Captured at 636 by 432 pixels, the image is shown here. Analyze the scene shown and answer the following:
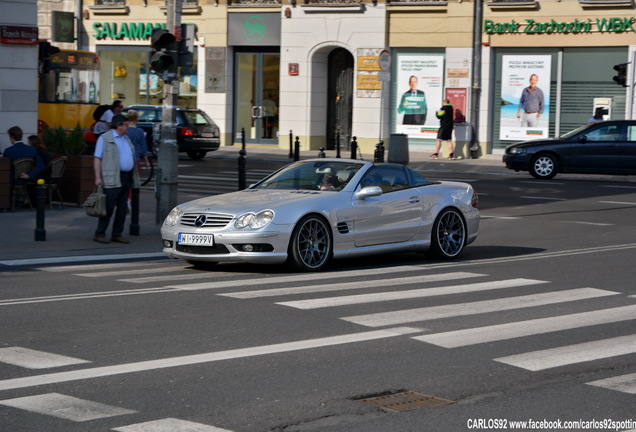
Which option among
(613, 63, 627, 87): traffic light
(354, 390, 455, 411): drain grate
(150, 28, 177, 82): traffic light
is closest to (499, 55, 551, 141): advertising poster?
(613, 63, 627, 87): traffic light

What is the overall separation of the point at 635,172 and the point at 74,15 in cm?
2620

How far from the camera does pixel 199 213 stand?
12.6m

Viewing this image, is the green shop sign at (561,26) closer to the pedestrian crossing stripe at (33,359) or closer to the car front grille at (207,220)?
the car front grille at (207,220)

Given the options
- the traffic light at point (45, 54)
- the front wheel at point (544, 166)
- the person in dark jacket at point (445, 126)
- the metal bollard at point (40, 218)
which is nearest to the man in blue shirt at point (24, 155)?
the metal bollard at point (40, 218)

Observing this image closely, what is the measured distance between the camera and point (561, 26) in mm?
36594

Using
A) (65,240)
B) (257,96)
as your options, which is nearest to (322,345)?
(65,240)

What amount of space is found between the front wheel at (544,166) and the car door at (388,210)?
16.1m

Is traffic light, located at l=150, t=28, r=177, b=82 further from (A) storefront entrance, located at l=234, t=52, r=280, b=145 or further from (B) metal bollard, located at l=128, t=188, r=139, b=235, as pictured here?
(A) storefront entrance, located at l=234, t=52, r=280, b=145

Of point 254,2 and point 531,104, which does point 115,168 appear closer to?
point 531,104

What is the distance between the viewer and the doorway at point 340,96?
41375 mm

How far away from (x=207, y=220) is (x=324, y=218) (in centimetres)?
134

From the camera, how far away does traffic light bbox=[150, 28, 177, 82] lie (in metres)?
16.8

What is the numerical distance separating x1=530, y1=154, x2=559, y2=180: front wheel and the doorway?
1251 cm

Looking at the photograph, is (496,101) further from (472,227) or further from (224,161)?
(472,227)
